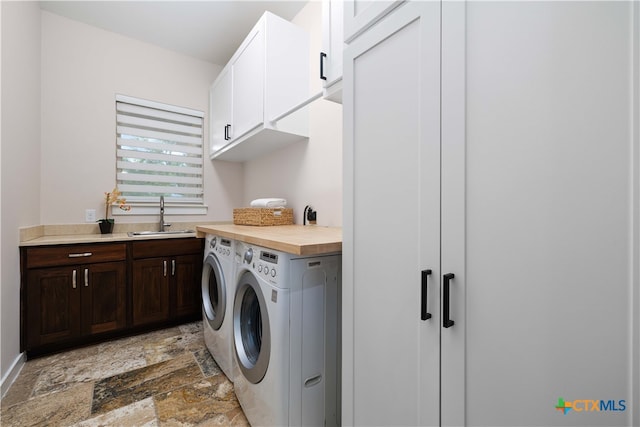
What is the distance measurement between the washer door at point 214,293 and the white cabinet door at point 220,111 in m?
1.30

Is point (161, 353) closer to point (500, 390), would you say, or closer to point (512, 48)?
point (500, 390)

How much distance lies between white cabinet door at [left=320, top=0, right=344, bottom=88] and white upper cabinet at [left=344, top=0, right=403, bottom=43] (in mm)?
362

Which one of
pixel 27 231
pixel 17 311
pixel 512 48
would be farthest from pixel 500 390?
pixel 27 231

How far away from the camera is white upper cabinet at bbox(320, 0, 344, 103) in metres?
1.38

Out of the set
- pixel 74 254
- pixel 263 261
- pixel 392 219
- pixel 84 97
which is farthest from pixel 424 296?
pixel 84 97

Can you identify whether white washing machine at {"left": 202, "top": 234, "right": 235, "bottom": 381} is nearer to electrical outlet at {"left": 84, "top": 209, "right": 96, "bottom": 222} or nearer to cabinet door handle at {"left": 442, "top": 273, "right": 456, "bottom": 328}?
cabinet door handle at {"left": 442, "top": 273, "right": 456, "bottom": 328}

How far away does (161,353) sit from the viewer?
2.09m

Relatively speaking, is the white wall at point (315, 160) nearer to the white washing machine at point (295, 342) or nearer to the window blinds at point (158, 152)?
the white washing machine at point (295, 342)

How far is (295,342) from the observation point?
1151 mm

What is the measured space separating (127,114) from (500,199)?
3370 millimetres

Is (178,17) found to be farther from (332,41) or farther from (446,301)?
(446,301)

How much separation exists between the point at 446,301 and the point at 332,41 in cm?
Answer: 137

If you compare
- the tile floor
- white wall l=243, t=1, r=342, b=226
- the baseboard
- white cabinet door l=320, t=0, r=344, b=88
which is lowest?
the tile floor

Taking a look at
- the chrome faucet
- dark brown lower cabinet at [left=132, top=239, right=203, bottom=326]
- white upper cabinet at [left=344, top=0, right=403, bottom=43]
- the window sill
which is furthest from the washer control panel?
the window sill
